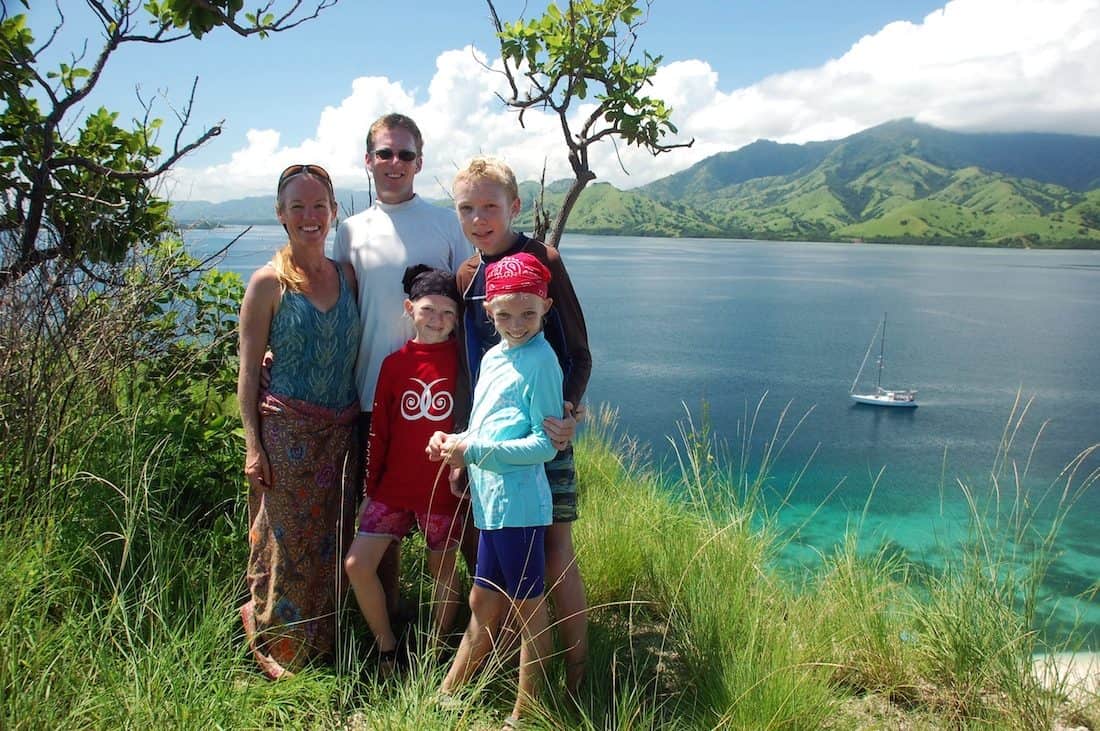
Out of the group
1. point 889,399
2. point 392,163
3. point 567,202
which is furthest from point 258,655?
point 889,399

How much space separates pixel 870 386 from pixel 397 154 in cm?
3132

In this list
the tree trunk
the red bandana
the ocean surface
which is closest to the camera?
the red bandana

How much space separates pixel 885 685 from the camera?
277 centimetres

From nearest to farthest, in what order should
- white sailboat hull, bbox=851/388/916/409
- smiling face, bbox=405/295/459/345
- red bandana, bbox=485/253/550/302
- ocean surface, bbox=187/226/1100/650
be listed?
1. red bandana, bbox=485/253/550/302
2. smiling face, bbox=405/295/459/345
3. ocean surface, bbox=187/226/1100/650
4. white sailboat hull, bbox=851/388/916/409

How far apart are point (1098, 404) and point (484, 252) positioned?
1284 inches

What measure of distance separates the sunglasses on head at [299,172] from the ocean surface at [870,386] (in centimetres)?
29

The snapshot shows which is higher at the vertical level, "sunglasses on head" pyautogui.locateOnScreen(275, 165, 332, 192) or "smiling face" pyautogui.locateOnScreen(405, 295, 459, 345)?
"sunglasses on head" pyautogui.locateOnScreen(275, 165, 332, 192)

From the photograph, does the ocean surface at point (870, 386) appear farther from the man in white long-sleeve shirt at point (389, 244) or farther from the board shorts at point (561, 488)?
the board shorts at point (561, 488)

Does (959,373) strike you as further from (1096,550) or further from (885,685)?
(885,685)

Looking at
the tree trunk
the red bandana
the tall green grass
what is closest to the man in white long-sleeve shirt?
the red bandana

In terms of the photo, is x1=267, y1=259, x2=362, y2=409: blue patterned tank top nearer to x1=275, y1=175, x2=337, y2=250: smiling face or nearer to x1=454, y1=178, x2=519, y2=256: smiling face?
x1=275, y1=175, x2=337, y2=250: smiling face

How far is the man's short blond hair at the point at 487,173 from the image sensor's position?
8.15 ft

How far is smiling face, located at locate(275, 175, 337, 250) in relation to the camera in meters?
2.63

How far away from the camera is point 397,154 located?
285 centimetres
